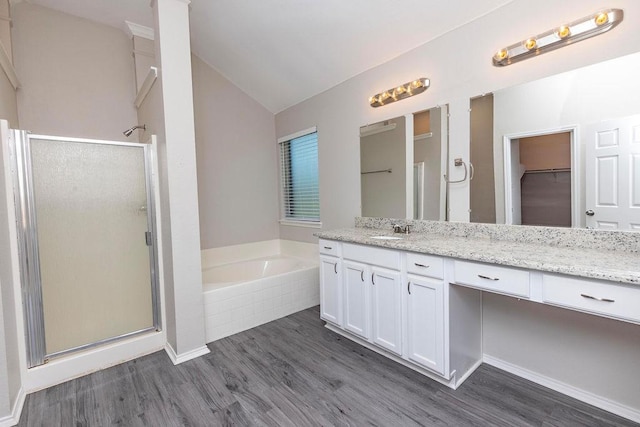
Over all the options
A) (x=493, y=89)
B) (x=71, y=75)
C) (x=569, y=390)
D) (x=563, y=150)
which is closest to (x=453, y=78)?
(x=493, y=89)

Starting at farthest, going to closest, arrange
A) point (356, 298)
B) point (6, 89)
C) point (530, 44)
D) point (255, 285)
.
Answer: point (255, 285) < point (356, 298) < point (6, 89) < point (530, 44)

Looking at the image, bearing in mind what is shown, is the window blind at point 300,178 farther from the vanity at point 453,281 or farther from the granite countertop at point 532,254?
the granite countertop at point 532,254

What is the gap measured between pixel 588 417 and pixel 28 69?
187 inches

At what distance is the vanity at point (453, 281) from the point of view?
4.14 ft

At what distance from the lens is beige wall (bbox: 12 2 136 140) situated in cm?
261

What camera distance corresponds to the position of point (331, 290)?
250cm

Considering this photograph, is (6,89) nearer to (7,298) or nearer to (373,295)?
(7,298)

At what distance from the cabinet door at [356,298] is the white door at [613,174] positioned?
138 centimetres

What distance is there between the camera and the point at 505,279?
1468 mm

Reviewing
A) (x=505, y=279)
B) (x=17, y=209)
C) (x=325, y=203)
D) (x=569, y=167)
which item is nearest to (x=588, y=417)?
(x=505, y=279)

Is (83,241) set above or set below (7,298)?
above

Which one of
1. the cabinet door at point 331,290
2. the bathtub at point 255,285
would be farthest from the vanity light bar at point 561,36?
the bathtub at point 255,285

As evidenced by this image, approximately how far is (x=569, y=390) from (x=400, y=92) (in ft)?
7.55

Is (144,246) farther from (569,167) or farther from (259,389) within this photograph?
(569,167)
